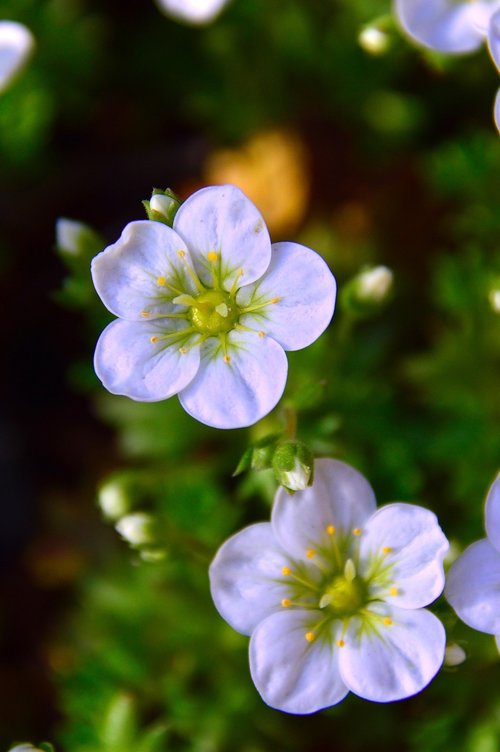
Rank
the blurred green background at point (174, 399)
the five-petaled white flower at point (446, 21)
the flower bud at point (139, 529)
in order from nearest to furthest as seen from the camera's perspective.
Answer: the flower bud at point (139, 529) < the five-petaled white flower at point (446, 21) < the blurred green background at point (174, 399)

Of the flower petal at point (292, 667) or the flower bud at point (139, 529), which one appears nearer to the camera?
the flower petal at point (292, 667)

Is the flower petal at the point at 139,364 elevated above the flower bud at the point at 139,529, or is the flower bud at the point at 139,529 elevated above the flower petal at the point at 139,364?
the flower petal at the point at 139,364

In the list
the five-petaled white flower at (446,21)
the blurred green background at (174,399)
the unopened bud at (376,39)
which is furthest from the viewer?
the blurred green background at (174,399)

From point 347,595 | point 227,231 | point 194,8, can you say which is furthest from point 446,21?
point 347,595

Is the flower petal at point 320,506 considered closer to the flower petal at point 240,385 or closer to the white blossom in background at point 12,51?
the flower petal at point 240,385

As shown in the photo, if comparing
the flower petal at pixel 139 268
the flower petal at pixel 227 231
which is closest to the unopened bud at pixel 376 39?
the flower petal at pixel 227 231

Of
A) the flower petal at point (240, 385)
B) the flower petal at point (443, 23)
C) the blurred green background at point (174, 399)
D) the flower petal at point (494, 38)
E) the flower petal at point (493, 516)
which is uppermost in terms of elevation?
the flower petal at point (494, 38)

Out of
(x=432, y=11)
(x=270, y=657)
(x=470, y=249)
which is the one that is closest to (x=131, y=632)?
(x=270, y=657)

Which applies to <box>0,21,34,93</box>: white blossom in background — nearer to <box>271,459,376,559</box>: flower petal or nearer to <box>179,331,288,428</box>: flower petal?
<box>179,331,288,428</box>: flower petal

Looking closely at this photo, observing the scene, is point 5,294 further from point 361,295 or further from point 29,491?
point 361,295
